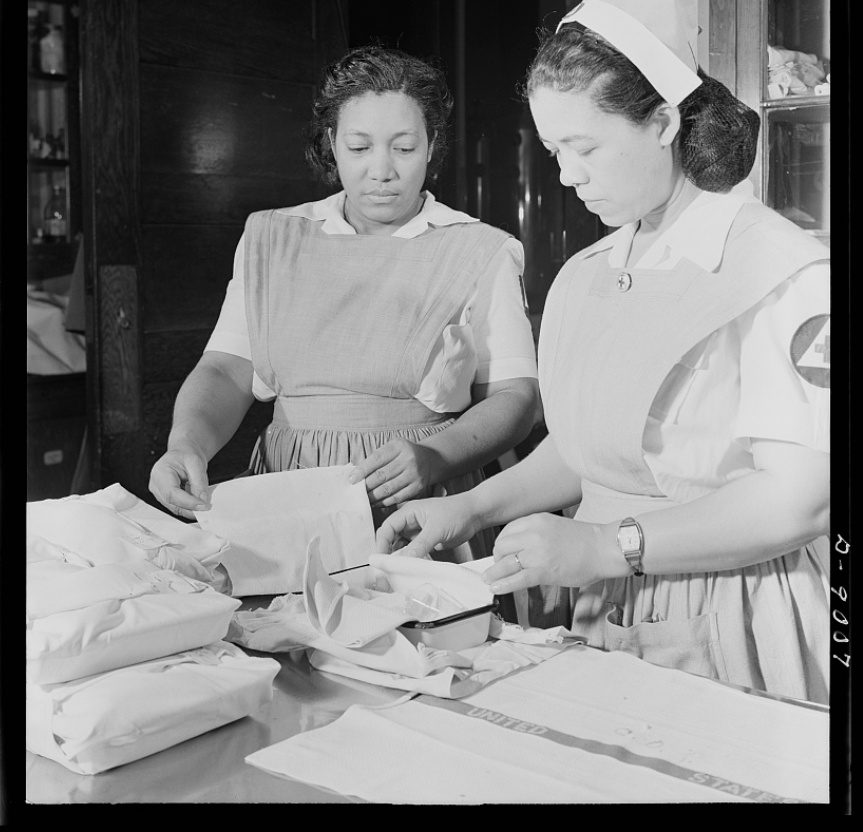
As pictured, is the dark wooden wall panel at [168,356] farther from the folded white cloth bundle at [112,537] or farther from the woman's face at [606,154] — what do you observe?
the woman's face at [606,154]

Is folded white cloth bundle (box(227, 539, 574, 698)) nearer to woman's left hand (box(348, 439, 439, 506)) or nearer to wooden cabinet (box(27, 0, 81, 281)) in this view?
woman's left hand (box(348, 439, 439, 506))

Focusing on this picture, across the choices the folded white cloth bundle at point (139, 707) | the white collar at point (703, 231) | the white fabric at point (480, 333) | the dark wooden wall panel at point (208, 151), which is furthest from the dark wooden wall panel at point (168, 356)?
the white collar at point (703, 231)

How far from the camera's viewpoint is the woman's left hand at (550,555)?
1133 millimetres

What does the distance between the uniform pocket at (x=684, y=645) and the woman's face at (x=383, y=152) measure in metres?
0.58

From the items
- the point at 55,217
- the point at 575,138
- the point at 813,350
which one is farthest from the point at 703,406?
the point at 55,217

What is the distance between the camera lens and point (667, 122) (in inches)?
44.1

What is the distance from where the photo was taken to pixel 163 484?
1290mm

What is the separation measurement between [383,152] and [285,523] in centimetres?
48

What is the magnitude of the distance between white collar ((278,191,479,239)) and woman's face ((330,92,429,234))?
0.04 feet

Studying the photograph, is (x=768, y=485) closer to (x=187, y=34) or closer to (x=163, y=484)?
(x=163, y=484)

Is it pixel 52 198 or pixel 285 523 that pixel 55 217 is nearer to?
pixel 52 198

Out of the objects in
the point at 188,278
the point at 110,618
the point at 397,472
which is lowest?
the point at 110,618
